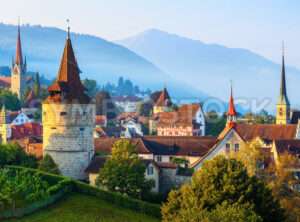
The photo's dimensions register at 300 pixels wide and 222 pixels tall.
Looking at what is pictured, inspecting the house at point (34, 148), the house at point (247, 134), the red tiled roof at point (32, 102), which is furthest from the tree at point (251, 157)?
the red tiled roof at point (32, 102)

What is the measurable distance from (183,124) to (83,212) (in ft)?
179

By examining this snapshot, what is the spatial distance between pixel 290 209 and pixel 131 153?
15.4 meters

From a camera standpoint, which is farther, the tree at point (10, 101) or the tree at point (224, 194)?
the tree at point (10, 101)

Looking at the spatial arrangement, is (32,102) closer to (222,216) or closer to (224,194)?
(224,194)

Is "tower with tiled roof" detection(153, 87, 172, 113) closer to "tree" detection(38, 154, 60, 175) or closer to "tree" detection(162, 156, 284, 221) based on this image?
"tree" detection(38, 154, 60, 175)

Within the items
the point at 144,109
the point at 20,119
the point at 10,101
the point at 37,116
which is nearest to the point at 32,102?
the point at 10,101

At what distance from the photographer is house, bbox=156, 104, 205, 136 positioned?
8856 cm

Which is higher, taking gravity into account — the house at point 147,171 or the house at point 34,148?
the house at point 34,148

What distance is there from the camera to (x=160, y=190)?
46156mm

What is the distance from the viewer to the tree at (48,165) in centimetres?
4522

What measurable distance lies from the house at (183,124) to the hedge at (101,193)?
156 feet

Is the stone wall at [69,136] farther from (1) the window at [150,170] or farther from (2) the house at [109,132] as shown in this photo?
(2) the house at [109,132]

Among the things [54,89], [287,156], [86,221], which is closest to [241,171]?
[86,221]

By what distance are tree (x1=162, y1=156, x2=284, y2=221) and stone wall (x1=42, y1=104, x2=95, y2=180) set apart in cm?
1521
